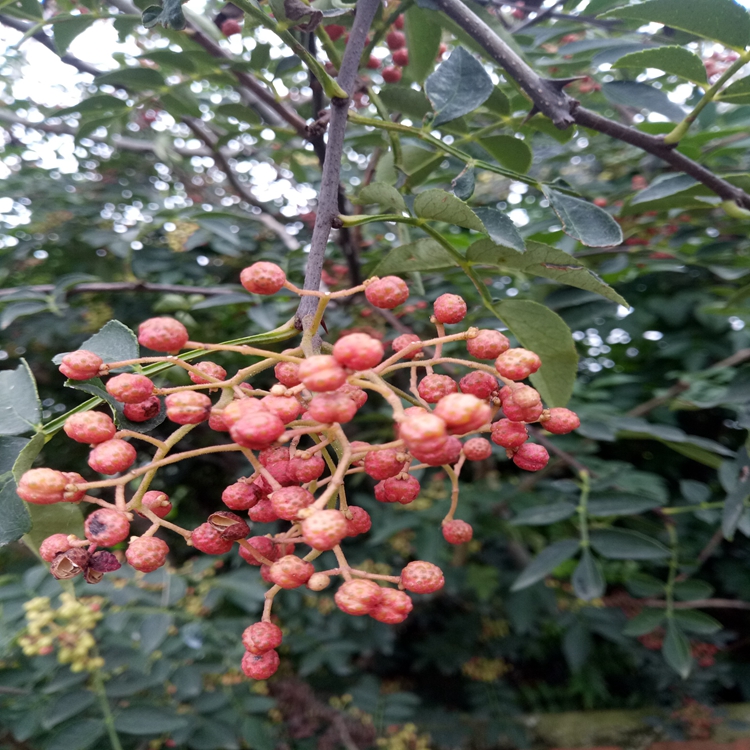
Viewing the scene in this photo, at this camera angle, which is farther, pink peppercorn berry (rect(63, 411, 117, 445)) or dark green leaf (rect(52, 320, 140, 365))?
dark green leaf (rect(52, 320, 140, 365))

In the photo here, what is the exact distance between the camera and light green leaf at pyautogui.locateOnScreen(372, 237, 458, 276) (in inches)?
35.4

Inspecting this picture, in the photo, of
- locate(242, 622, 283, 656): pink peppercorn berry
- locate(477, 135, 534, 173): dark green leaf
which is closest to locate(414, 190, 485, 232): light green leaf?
locate(477, 135, 534, 173): dark green leaf

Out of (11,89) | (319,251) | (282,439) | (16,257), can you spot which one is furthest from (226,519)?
(11,89)

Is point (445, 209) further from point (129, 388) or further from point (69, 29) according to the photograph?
point (69, 29)

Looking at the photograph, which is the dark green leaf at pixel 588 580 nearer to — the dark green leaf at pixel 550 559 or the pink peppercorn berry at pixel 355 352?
the dark green leaf at pixel 550 559

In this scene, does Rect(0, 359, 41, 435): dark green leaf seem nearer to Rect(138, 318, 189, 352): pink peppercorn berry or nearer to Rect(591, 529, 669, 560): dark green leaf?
Rect(138, 318, 189, 352): pink peppercorn berry

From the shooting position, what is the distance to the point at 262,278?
656 mm

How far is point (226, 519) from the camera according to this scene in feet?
2.19

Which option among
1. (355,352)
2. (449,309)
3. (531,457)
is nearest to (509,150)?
(449,309)

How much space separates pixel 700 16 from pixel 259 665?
41.3 inches

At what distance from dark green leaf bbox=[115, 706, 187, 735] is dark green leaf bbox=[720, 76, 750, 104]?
5.69ft

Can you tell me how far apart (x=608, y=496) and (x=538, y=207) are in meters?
1.23

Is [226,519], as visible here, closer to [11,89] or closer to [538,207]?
[538,207]

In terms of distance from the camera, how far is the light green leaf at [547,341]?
0.89 m
